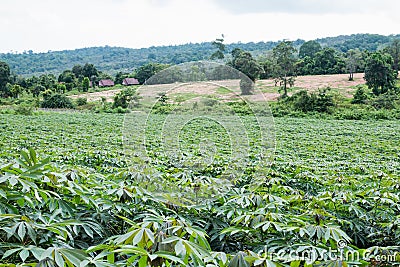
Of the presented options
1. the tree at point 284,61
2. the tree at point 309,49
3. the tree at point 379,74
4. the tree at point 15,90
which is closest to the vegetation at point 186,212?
the tree at point 379,74

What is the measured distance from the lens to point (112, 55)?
361 ft

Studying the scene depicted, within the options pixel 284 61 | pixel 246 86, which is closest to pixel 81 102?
pixel 284 61

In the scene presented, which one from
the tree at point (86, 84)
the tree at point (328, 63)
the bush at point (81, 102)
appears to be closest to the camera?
the bush at point (81, 102)

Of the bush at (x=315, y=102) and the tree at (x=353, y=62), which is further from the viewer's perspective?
the tree at (x=353, y=62)

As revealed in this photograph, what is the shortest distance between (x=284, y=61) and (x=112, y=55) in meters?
82.0

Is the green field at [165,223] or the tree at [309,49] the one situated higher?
the tree at [309,49]

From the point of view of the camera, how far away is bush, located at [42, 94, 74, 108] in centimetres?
3225

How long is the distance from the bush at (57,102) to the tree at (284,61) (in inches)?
684

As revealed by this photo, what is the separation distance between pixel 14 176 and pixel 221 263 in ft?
2.83

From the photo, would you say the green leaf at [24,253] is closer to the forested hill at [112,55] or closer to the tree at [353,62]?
the tree at [353,62]

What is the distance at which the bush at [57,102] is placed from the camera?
32.2m

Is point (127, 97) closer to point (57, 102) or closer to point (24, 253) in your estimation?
point (24, 253)

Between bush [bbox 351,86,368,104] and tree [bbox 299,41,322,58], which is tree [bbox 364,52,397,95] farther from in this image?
tree [bbox 299,41,322,58]

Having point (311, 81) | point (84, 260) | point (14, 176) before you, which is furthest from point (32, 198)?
point (311, 81)
